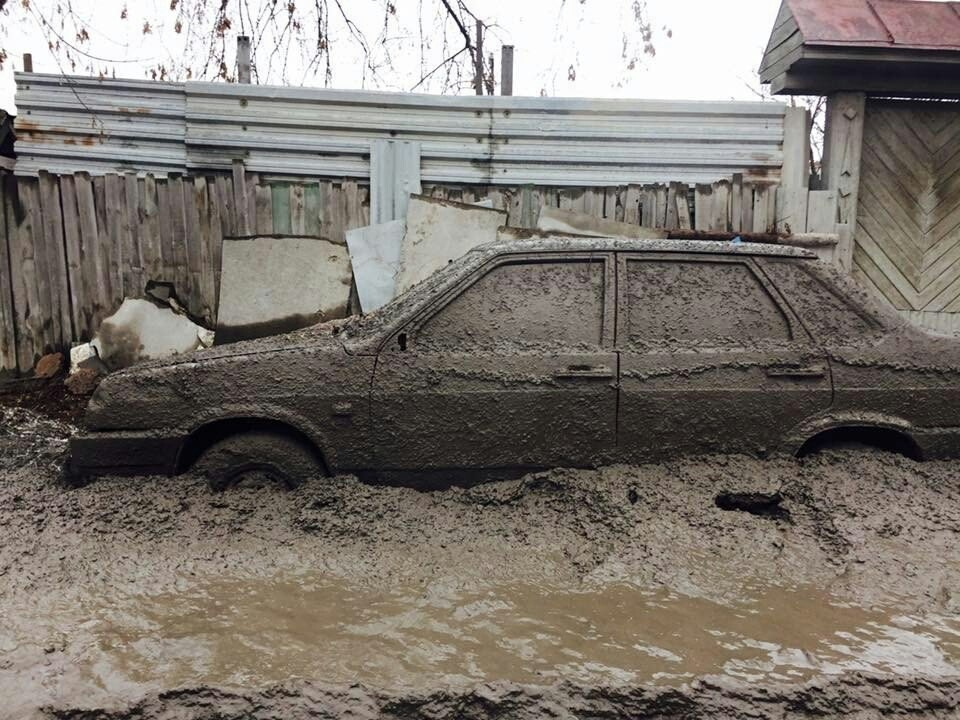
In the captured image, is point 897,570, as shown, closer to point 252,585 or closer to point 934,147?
point 252,585

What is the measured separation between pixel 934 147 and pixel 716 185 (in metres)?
2.16

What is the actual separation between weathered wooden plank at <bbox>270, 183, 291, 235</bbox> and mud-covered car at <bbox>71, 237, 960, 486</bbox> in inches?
106

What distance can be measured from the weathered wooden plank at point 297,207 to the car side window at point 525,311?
3050 millimetres

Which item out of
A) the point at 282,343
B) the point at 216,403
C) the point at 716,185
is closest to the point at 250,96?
the point at 282,343

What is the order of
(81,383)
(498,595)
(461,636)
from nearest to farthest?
(461,636)
(498,595)
(81,383)

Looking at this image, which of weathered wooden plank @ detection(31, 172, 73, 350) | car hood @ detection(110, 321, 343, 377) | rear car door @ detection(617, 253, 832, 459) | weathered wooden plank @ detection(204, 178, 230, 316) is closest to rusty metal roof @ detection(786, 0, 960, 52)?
rear car door @ detection(617, 253, 832, 459)

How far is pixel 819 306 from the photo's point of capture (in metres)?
3.65

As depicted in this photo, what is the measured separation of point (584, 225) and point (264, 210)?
2829 mm

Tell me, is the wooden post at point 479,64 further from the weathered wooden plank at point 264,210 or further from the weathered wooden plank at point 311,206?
the weathered wooden plank at point 264,210

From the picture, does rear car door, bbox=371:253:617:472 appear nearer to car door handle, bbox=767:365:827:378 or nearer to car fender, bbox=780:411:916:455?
car door handle, bbox=767:365:827:378

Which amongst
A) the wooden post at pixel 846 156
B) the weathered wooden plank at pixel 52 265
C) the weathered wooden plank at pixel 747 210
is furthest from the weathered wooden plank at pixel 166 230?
the wooden post at pixel 846 156

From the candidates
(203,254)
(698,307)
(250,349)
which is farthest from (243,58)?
(698,307)

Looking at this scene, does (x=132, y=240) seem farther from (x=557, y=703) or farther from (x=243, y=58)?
(x=557, y=703)

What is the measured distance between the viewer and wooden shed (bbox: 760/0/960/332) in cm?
621
